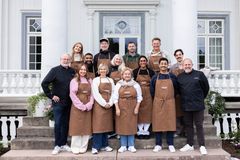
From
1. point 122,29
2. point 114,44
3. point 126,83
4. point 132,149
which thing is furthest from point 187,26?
point 114,44

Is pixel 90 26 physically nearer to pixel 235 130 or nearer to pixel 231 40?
pixel 231 40

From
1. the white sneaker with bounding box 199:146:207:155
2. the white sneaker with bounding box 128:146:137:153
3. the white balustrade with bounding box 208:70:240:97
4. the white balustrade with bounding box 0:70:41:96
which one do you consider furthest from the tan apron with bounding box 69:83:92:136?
the white balustrade with bounding box 208:70:240:97

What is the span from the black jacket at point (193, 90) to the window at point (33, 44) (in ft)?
23.5

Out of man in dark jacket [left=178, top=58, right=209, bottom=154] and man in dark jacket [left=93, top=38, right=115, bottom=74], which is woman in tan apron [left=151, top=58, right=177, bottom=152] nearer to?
man in dark jacket [left=178, top=58, right=209, bottom=154]

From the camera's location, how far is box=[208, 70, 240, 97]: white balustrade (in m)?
11.2

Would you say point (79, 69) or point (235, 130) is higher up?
point (79, 69)

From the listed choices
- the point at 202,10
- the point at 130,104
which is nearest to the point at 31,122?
the point at 130,104

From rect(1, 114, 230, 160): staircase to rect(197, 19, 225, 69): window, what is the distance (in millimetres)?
5386

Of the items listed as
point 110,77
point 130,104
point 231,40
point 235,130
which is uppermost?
point 231,40

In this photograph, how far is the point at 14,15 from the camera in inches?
510

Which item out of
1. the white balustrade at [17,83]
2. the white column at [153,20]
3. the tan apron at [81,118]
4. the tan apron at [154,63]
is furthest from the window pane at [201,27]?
the tan apron at [81,118]

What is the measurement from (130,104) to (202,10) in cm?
715

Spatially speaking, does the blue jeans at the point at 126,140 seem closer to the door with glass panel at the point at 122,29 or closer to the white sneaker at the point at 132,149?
the white sneaker at the point at 132,149

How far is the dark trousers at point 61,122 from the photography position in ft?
23.3
